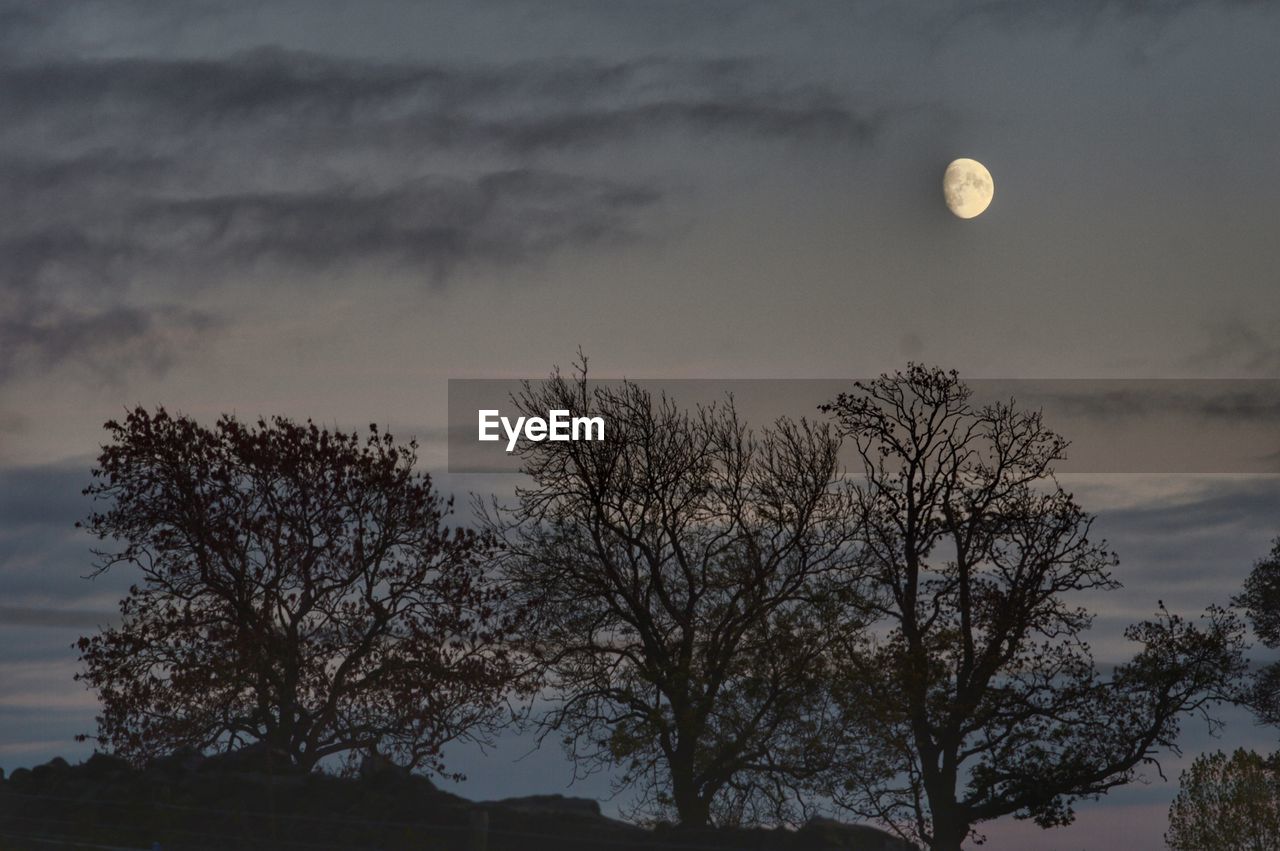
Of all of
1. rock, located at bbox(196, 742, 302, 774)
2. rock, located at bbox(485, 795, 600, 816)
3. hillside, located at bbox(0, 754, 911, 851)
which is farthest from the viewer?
rock, located at bbox(196, 742, 302, 774)

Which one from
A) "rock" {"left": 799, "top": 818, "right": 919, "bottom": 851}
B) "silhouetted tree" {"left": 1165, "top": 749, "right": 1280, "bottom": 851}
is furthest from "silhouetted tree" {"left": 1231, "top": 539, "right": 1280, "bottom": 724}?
"rock" {"left": 799, "top": 818, "right": 919, "bottom": 851}

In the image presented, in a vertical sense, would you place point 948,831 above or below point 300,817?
below

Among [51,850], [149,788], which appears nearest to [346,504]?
[149,788]

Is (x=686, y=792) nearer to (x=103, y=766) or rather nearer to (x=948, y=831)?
(x=948, y=831)

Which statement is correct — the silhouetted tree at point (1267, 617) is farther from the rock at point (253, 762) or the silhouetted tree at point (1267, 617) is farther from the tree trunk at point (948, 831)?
the rock at point (253, 762)

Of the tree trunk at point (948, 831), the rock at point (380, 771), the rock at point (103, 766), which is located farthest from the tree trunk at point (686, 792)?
the rock at point (103, 766)

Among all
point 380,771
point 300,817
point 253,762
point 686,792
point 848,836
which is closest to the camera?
point 848,836

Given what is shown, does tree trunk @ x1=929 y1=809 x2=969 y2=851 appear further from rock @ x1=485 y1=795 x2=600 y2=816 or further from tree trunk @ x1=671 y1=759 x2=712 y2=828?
rock @ x1=485 y1=795 x2=600 y2=816

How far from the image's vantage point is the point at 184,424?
104 feet

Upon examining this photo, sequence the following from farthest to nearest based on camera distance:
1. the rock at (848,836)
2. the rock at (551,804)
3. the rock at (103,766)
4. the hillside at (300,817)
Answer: the rock at (103,766) → the rock at (551,804) → the hillside at (300,817) → the rock at (848,836)

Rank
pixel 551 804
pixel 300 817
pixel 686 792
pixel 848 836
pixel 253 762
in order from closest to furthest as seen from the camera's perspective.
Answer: pixel 848 836 < pixel 551 804 < pixel 300 817 < pixel 253 762 < pixel 686 792

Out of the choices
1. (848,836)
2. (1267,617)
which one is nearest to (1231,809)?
(1267,617)

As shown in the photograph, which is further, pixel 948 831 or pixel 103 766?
pixel 948 831

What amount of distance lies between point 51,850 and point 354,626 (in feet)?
30.2
